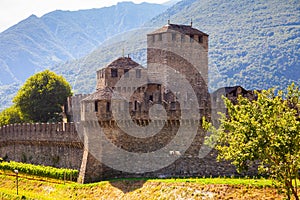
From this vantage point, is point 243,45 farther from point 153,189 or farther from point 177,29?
point 153,189

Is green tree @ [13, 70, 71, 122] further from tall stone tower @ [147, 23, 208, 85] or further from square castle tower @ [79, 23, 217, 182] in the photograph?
square castle tower @ [79, 23, 217, 182]

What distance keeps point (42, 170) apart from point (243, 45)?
83.9 metres

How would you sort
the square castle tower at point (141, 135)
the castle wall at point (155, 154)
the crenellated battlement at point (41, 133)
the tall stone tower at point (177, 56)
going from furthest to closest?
the tall stone tower at point (177, 56)
the crenellated battlement at point (41, 133)
the square castle tower at point (141, 135)
the castle wall at point (155, 154)

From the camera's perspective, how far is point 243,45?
118 metres

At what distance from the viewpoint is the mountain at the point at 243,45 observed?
99.1m

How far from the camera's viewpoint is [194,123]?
114ft

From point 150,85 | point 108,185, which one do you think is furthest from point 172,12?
Result: point 108,185

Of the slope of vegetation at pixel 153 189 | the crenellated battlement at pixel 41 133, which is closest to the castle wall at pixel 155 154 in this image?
the slope of vegetation at pixel 153 189

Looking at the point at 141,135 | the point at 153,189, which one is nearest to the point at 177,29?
the point at 141,135

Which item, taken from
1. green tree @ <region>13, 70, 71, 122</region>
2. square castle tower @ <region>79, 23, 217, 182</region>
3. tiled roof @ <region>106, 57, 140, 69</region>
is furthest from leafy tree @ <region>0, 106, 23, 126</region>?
square castle tower @ <region>79, 23, 217, 182</region>

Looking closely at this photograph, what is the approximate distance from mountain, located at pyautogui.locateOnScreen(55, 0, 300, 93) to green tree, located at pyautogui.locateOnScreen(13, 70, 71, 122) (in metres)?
34.4

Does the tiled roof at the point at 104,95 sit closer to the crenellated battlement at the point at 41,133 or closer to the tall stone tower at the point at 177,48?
the crenellated battlement at the point at 41,133

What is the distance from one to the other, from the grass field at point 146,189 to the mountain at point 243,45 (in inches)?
2023

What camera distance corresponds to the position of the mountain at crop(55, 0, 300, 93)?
99.1m
